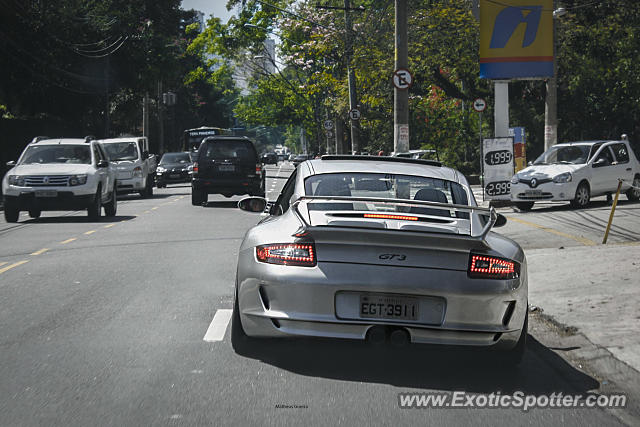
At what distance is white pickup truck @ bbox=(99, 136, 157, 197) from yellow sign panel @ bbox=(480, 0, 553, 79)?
1387cm

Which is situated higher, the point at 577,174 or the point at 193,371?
the point at 577,174

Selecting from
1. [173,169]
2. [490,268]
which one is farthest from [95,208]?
[173,169]

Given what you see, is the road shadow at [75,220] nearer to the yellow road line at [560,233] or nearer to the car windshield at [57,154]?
the car windshield at [57,154]

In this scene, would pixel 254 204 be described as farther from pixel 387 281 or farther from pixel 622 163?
pixel 622 163

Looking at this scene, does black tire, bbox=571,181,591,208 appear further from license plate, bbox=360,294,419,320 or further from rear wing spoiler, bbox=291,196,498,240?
license plate, bbox=360,294,419,320

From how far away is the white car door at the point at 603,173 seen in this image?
68.3 ft

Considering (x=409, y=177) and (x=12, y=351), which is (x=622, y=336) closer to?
(x=409, y=177)

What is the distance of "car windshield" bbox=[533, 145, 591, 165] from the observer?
831 inches

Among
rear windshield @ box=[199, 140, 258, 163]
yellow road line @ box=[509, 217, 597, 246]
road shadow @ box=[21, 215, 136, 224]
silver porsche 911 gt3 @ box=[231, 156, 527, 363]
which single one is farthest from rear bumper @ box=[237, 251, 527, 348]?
rear windshield @ box=[199, 140, 258, 163]

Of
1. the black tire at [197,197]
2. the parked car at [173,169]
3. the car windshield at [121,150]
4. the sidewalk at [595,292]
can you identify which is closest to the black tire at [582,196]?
the sidewalk at [595,292]

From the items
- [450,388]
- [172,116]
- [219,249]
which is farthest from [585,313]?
[172,116]

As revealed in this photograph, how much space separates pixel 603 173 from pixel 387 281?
1695 centimetres

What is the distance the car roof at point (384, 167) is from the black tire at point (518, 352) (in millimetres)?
1377

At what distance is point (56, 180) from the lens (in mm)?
19281
